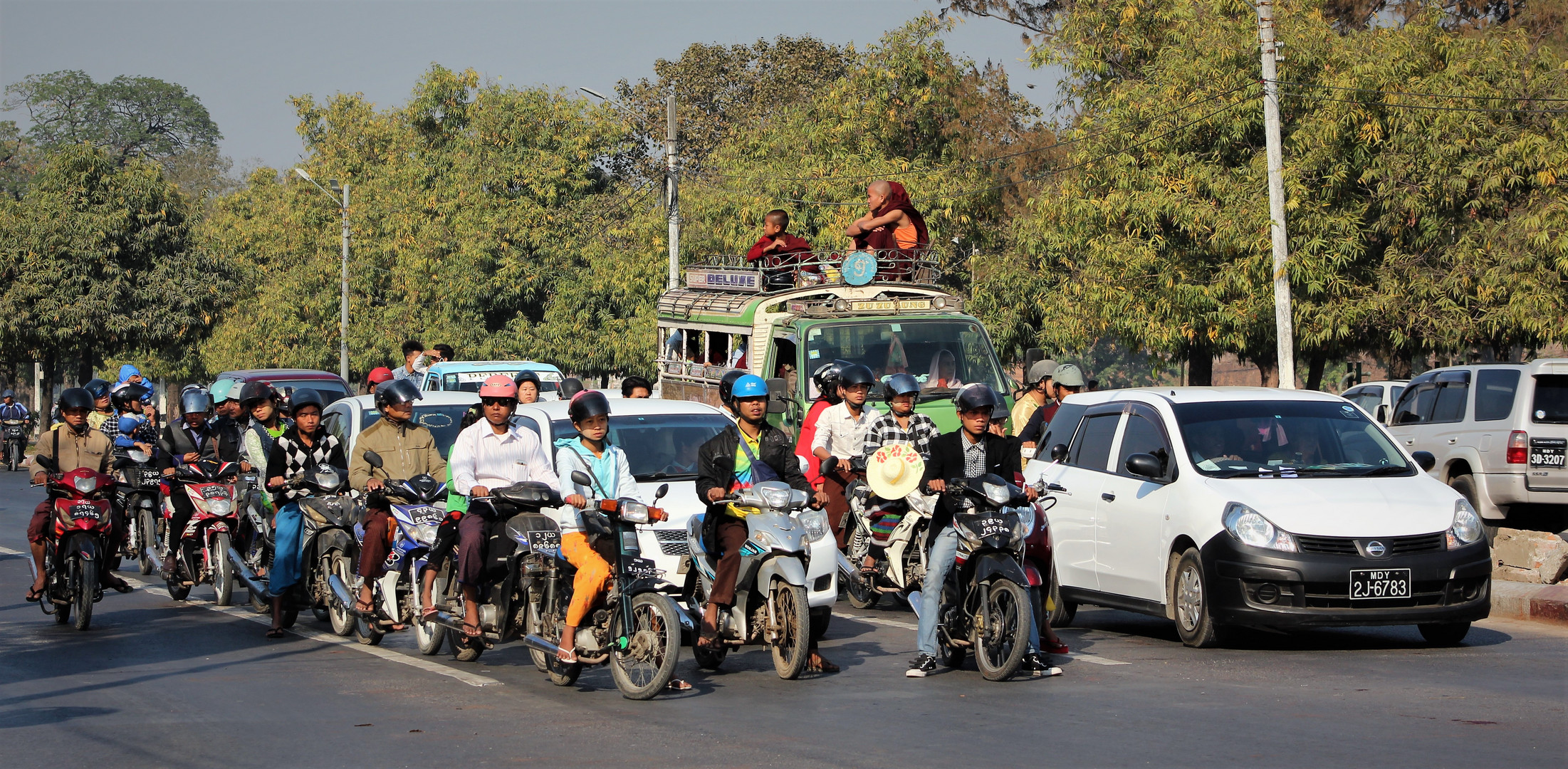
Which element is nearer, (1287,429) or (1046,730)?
(1046,730)

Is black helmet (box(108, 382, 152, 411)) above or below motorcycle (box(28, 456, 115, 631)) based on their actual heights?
above

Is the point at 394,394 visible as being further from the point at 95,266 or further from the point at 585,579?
the point at 95,266

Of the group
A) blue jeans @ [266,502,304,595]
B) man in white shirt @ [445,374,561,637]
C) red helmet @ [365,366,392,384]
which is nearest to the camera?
man in white shirt @ [445,374,561,637]

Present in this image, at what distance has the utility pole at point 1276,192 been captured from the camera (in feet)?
73.1

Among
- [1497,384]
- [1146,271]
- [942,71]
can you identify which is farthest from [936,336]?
[942,71]

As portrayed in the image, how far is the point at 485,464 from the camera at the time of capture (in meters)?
9.66

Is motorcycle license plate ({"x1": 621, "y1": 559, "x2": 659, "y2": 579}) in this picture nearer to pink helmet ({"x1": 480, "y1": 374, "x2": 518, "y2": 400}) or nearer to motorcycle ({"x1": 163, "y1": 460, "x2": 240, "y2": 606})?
pink helmet ({"x1": 480, "y1": 374, "x2": 518, "y2": 400})

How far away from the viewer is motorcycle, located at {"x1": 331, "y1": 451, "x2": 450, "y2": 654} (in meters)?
10.5

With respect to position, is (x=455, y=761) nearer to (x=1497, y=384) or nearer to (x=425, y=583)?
(x=425, y=583)

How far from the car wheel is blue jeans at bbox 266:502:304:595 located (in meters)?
6.19

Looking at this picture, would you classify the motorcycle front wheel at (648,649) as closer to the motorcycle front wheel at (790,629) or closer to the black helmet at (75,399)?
the motorcycle front wheel at (790,629)

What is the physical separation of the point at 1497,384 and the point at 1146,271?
1084cm

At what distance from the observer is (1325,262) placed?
2523cm

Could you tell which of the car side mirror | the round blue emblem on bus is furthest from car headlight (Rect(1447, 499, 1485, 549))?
the round blue emblem on bus
